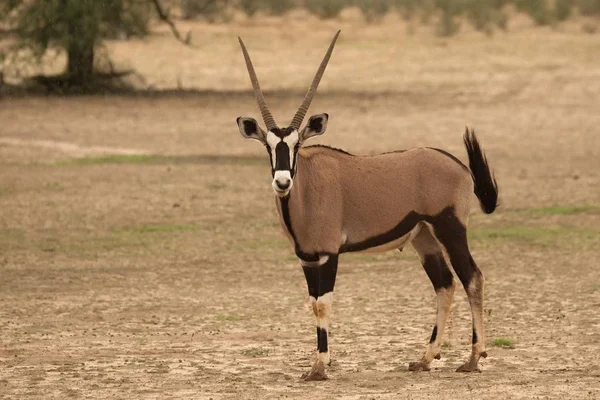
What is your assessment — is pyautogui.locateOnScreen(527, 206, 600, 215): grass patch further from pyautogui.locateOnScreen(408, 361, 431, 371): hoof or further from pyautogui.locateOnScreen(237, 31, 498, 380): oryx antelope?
pyautogui.locateOnScreen(408, 361, 431, 371): hoof

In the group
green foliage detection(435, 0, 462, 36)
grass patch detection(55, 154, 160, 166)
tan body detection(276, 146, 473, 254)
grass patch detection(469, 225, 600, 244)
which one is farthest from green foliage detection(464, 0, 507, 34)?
tan body detection(276, 146, 473, 254)

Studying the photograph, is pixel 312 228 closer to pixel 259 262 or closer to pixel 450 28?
pixel 259 262

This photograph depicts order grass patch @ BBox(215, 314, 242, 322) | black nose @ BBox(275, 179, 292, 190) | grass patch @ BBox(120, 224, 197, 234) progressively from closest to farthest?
black nose @ BBox(275, 179, 292, 190) → grass patch @ BBox(215, 314, 242, 322) → grass patch @ BBox(120, 224, 197, 234)

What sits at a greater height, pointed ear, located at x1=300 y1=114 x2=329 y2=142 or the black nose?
pointed ear, located at x1=300 y1=114 x2=329 y2=142

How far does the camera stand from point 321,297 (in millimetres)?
9047

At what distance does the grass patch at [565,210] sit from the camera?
58.1 feet

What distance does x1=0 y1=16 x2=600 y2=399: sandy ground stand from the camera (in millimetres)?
9305

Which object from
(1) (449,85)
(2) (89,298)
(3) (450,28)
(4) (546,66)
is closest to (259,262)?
(2) (89,298)

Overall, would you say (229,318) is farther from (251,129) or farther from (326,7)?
(326,7)

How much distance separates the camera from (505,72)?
121 ft

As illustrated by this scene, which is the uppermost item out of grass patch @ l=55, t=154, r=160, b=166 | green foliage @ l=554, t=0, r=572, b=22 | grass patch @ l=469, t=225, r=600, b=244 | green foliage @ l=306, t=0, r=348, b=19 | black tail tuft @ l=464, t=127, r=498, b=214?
black tail tuft @ l=464, t=127, r=498, b=214

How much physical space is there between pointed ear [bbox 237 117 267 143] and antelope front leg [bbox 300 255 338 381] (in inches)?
31.5

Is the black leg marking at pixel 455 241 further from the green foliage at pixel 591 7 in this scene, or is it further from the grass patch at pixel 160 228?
the green foliage at pixel 591 7

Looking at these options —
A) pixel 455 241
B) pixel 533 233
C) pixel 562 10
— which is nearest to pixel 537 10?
pixel 562 10
